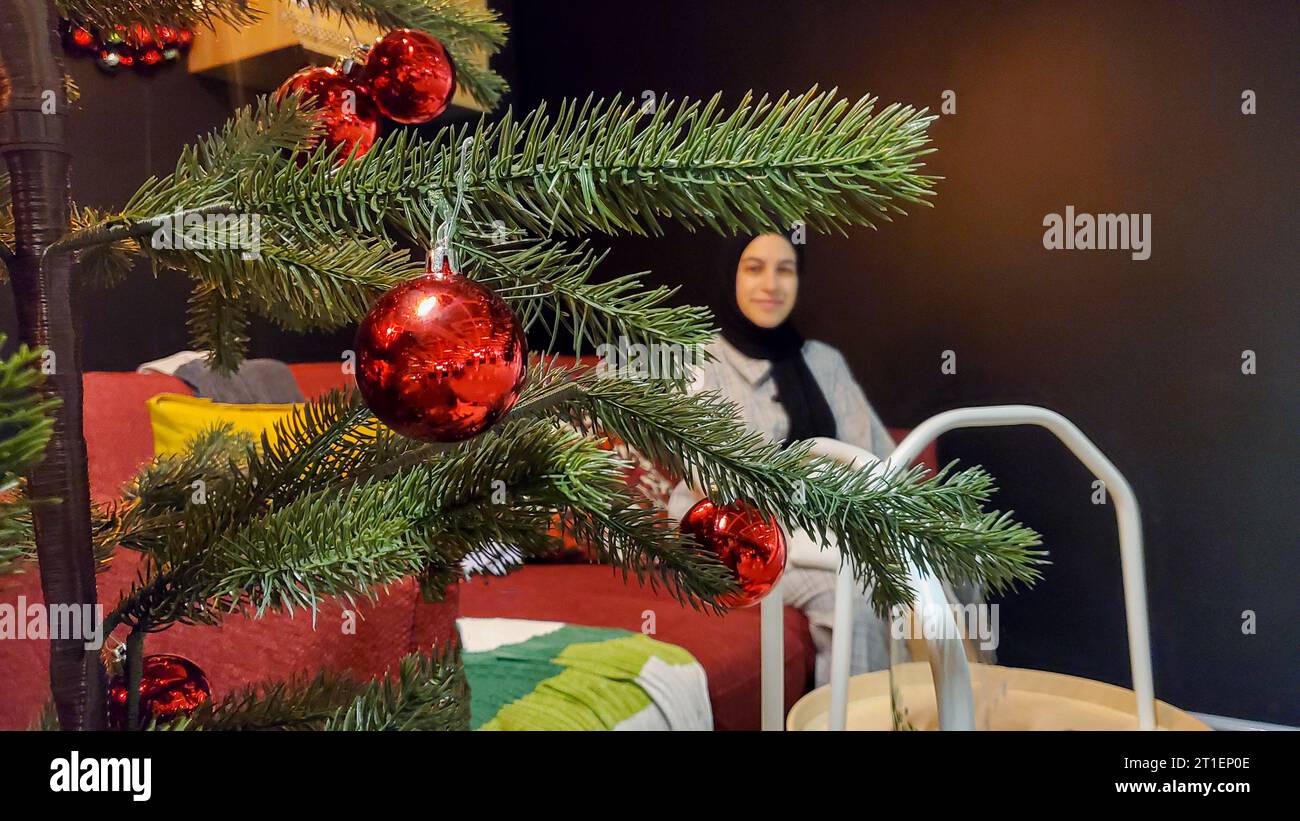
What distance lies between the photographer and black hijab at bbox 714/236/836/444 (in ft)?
5.38

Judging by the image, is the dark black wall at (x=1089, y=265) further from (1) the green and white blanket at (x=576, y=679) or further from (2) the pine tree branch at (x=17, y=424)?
(2) the pine tree branch at (x=17, y=424)

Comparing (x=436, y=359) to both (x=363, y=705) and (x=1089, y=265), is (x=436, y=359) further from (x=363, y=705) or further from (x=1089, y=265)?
(x=1089, y=265)

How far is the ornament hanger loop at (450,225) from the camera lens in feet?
0.74

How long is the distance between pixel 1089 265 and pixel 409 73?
4.96 ft

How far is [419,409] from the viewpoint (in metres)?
0.23

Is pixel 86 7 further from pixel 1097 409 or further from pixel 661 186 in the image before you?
pixel 1097 409

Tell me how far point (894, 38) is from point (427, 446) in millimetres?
1529

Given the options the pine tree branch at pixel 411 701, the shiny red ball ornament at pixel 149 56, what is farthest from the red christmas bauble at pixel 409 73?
the shiny red ball ornament at pixel 149 56

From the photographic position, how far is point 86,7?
30 cm

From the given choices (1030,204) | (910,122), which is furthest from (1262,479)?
(910,122)

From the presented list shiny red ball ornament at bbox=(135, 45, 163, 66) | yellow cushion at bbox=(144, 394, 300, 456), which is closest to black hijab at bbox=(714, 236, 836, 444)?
yellow cushion at bbox=(144, 394, 300, 456)

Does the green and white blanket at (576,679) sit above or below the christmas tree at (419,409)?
below

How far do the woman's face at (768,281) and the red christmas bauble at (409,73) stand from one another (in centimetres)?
129

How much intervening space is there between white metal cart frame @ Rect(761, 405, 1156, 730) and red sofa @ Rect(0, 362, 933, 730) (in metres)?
0.15
